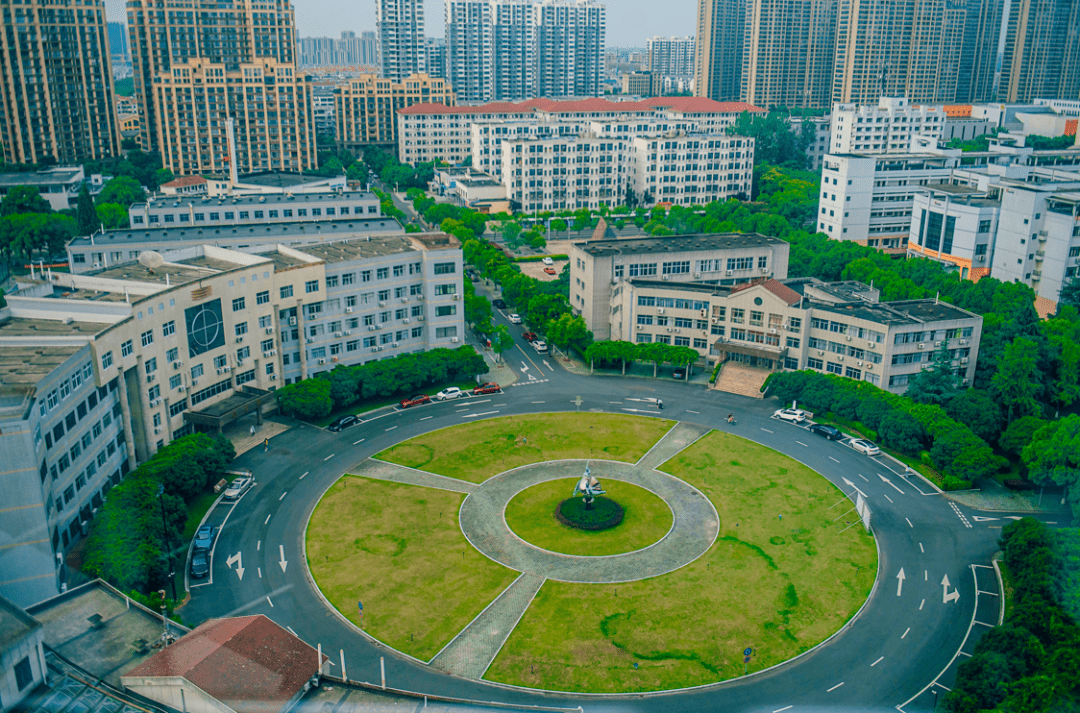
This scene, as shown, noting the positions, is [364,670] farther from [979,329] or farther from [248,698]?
[979,329]

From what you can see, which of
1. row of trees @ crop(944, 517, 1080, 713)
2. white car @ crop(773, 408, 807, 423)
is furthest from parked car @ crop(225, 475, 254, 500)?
row of trees @ crop(944, 517, 1080, 713)

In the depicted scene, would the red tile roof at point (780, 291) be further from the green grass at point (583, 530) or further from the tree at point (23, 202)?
the tree at point (23, 202)

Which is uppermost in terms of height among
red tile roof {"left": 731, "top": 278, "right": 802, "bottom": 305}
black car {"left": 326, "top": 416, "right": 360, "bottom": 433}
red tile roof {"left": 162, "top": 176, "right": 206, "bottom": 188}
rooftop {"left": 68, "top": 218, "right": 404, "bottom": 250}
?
red tile roof {"left": 162, "top": 176, "right": 206, "bottom": 188}

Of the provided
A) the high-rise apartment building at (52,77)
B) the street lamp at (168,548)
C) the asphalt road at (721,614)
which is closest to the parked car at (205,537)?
the asphalt road at (721,614)

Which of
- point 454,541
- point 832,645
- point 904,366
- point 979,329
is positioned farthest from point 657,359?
point 832,645

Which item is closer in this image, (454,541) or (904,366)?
(454,541)

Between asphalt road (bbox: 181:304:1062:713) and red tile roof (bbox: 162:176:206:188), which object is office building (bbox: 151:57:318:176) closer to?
red tile roof (bbox: 162:176:206:188)

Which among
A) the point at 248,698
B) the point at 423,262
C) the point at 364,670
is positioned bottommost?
the point at 364,670
